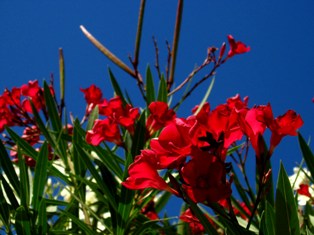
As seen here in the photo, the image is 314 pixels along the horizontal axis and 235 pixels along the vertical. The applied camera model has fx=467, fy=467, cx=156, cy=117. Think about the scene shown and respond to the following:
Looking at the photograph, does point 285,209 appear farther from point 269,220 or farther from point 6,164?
point 6,164

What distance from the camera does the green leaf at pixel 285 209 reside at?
71 cm

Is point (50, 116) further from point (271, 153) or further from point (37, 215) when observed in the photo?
point (271, 153)

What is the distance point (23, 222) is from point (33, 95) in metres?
0.73

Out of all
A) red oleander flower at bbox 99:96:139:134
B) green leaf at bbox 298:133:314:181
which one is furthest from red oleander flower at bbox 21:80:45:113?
green leaf at bbox 298:133:314:181

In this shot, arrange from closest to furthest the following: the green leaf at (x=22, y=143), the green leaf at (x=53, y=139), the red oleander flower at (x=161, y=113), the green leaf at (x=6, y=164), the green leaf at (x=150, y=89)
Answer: the green leaf at (x=6, y=164) → the red oleander flower at (x=161, y=113) → the green leaf at (x=22, y=143) → the green leaf at (x=53, y=139) → the green leaf at (x=150, y=89)

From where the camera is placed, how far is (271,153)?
0.81 meters

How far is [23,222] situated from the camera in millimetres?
1041

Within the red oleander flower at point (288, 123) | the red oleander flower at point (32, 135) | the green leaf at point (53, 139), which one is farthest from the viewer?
the red oleander flower at point (32, 135)

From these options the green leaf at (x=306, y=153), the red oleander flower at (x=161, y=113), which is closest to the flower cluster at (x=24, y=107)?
the red oleander flower at (x=161, y=113)

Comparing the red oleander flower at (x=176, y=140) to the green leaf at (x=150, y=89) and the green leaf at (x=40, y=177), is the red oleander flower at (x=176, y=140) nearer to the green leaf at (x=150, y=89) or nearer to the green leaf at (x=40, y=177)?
the green leaf at (x=40, y=177)

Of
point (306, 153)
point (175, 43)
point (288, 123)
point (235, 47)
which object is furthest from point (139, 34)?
point (288, 123)

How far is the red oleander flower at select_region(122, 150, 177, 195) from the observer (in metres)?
0.71

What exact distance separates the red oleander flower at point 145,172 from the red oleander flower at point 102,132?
53cm

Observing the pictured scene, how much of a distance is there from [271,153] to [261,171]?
3.2 inches
